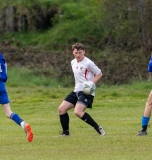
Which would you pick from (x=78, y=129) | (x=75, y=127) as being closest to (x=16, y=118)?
(x=78, y=129)

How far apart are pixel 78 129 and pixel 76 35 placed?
729 inches

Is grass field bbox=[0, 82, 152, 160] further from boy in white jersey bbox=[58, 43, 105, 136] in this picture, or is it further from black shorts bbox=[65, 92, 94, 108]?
black shorts bbox=[65, 92, 94, 108]

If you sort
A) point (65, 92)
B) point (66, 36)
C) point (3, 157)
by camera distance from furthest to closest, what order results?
1. point (66, 36)
2. point (65, 92)
3. point (3, 157)

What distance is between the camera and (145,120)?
1233 cm

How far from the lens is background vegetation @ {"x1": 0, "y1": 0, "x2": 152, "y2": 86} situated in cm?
2720

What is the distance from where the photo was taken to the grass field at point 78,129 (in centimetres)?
1009

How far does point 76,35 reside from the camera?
32469 millimetres

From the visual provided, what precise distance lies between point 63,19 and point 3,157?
2453 cm

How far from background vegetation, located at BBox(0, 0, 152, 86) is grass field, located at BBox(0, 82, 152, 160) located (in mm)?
2562

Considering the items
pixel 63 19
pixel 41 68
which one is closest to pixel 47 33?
pixel 63 19

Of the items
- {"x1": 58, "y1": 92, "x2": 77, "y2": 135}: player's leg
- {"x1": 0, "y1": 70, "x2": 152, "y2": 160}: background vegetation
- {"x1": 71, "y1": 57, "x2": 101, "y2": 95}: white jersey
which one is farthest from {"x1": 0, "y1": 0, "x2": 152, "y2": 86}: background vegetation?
{"x1": 71, "y1": 57, "x2": 101, "y2": 95}: white jersey

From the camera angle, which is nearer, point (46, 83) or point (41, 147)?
point (41, 147)

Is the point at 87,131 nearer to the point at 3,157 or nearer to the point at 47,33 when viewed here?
the point at 3,157

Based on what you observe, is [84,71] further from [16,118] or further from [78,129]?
[78,129]
